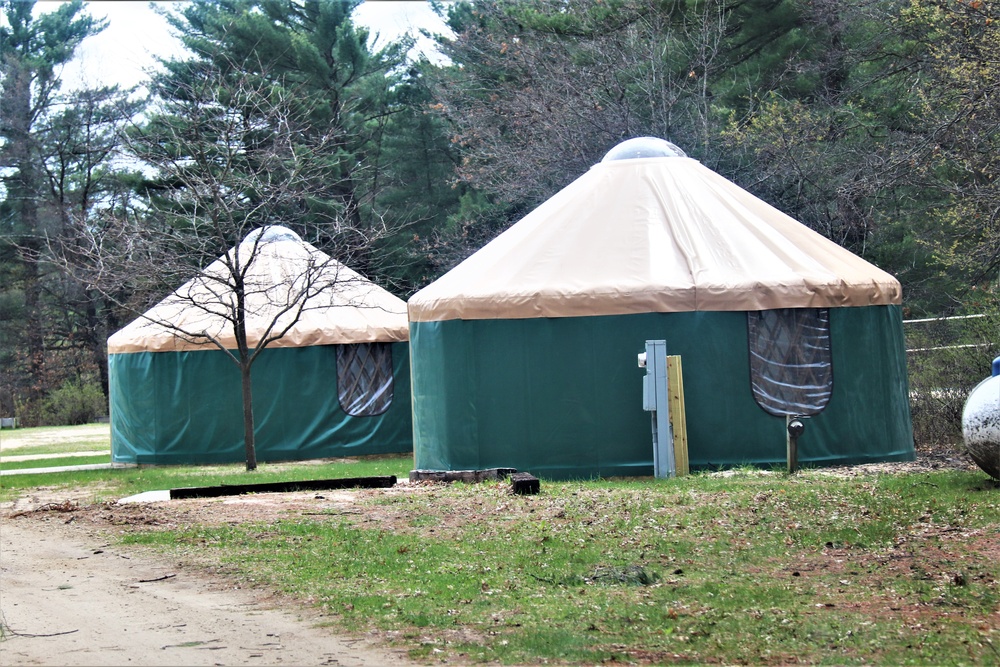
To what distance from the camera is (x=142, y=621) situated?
5559 millimetres

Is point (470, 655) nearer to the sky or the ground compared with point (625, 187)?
nearer to the ground

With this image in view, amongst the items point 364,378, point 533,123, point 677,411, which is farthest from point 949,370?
point 533,123

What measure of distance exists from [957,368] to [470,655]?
8949 millimetres

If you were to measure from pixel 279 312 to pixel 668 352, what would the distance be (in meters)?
6.40

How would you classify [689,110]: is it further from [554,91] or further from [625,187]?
[625,187]

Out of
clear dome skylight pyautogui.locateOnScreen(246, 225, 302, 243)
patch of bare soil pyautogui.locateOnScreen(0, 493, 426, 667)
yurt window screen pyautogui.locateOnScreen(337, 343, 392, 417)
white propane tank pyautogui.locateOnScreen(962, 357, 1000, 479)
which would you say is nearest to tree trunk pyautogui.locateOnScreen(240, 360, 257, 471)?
yurt window screen pyautogui.locateOnScreen(337, 343, 392, 417)

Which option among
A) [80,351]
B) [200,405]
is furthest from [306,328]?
[80,351]

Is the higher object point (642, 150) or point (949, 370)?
point (642, 150)

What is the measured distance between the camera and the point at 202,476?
45.6 ft

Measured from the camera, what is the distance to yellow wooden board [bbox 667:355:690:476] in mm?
10672

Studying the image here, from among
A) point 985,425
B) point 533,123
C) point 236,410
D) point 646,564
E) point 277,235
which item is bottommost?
point 646,564

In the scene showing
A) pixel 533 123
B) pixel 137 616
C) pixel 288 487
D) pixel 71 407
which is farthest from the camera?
pixel 71 407

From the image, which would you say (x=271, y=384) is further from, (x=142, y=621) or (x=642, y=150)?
(x=142, y=621)

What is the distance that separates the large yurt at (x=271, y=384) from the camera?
16.3 metres
